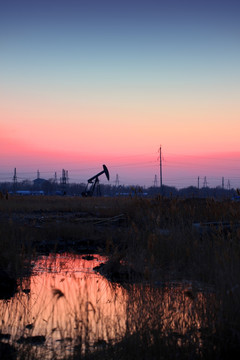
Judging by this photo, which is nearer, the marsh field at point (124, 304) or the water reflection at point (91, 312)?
the marsh field at point (124, 304)

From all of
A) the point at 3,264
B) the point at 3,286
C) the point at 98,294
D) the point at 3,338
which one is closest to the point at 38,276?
the point at 3,264

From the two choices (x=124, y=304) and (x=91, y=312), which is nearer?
(x=91, y=312)

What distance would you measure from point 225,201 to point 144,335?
891cm

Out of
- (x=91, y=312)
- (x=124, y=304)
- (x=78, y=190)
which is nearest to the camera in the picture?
(x=91, y=312)

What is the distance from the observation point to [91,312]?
5.08m

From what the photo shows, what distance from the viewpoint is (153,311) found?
4258 millimetres

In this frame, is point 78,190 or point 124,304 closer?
point 124,304

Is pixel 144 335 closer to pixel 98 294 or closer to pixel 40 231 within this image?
pixel 98 294

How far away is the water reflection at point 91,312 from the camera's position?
3836 mm

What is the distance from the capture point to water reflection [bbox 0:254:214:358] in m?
3.84

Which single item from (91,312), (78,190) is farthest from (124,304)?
(78,190)

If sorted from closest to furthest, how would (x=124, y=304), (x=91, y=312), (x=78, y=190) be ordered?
(x=91, y=312)
(x=124, y=304)
(x=78, y=190)

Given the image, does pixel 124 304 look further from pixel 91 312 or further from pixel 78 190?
pixel 78 190

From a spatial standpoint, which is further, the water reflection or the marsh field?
the water reflection
